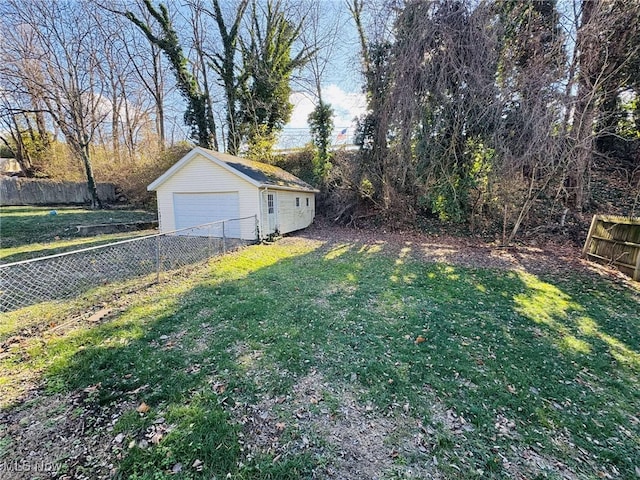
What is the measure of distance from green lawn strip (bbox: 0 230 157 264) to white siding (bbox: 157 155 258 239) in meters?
2.63

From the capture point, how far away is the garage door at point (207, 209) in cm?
1119

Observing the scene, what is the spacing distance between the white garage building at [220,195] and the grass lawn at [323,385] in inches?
222

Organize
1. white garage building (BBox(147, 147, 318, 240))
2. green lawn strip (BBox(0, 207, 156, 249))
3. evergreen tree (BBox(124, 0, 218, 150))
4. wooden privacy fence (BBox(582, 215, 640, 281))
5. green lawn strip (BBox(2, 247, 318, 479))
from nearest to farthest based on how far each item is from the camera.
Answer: green lawn strip (BBox(2, 247, 318, 479)) → wooden privacy fence (BBox(582, 215, 640, 281)) → green lawn strip (BBox(0, 207, 156, 249)) → white garage building (BBox(147, 147, 318, 240)) → evergreen tree (BBox(124, 0, 218, 150))

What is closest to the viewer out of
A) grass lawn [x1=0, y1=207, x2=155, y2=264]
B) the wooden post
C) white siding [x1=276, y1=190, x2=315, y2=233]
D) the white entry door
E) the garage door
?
the wooden post

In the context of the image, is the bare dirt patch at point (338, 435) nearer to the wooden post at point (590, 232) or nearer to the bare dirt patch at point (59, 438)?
the bare dirt patch at point (59, 438)

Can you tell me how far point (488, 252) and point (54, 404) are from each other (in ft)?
35.6

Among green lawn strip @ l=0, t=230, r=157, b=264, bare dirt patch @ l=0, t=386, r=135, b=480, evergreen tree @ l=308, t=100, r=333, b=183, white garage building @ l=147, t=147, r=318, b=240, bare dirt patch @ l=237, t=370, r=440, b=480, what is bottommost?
bare dirt patch @ l=237, t=370, r=440, b=480

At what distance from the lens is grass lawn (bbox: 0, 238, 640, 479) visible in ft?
7.43

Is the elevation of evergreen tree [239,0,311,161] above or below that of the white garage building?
above

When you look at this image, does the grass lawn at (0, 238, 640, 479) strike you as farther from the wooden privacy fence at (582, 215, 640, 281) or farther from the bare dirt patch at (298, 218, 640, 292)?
the bare dirt patch at (298, 218, 640, 292)

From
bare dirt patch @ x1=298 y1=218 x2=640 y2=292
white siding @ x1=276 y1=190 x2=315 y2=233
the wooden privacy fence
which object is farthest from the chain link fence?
the wooden privacy fence

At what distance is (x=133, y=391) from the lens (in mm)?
2895

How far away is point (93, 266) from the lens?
7.23 meters

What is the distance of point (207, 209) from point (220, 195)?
2.94 feet
